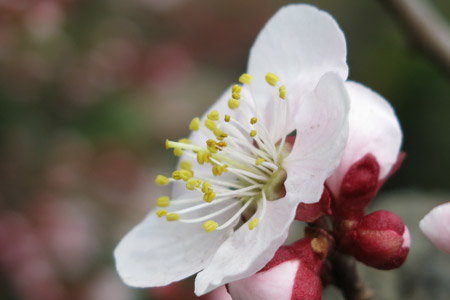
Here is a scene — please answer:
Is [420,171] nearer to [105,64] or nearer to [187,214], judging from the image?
[105,64]

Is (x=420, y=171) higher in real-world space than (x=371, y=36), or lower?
lower

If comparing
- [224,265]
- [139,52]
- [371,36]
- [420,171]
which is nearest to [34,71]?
[139,52]

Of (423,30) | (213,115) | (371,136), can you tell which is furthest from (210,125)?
(423,30)

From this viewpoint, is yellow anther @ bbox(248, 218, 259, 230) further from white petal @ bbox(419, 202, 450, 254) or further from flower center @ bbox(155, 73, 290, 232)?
white petal @ bbox(419, 202, 450, 254)

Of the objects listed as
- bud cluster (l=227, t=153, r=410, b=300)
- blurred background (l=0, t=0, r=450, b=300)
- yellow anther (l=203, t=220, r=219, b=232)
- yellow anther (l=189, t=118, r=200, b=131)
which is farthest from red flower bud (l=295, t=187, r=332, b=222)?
blurred background (l=0, t=0, r=450, b=300)

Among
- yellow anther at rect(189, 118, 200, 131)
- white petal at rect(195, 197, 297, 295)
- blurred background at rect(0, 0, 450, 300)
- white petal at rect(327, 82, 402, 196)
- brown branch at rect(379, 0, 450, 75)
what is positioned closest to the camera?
white petal at rect(195, 197, 297, 295)

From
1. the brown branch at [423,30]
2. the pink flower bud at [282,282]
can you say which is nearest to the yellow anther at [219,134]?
the pink flower bud at [282,282]
